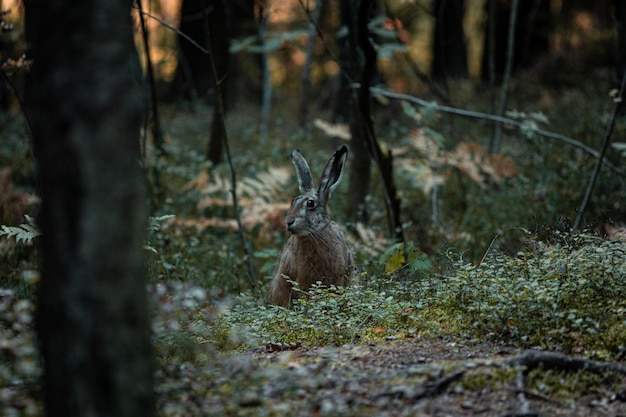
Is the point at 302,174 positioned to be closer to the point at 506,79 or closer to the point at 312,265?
the point at 312,265

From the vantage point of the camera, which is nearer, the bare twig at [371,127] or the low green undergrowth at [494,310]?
the low green undergrowth at [494,310]

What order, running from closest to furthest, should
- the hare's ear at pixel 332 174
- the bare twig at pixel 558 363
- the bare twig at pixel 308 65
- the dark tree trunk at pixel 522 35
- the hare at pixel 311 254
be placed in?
the bare twig at pixel 558 363
the hare at pixel 311 254
the hare's ear at pixel 332 174
the bare twig at pixel 308 65
the dark tree trunk at pixel 522 35

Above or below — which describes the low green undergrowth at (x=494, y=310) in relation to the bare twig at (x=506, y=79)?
below

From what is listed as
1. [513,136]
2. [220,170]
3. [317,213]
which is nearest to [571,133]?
[513,136]

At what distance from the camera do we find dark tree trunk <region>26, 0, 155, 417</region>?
3223 mm

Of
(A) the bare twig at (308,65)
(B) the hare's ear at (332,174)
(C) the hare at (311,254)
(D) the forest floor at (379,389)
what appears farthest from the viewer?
(A) the bare twig at (308,65)

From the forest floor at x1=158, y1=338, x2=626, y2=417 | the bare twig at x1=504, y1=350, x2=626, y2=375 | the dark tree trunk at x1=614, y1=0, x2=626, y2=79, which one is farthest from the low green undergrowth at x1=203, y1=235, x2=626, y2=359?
the dark tree trunk at x1=614, y1=0, x2=626, y2=79

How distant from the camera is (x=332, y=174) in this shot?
872cm

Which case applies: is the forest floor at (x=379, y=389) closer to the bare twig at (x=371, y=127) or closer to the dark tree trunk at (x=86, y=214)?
the dark tree trunk at (x=86, y=214)

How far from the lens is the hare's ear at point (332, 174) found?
28.1 feet

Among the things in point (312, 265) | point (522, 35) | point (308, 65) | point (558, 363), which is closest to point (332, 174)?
point (312, 265)

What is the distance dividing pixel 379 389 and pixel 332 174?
4420 mm

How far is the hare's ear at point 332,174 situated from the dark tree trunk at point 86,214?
5.31 m

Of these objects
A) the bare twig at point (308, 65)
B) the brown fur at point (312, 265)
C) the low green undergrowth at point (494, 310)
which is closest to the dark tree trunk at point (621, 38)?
the bare twig at point (308, 65)
